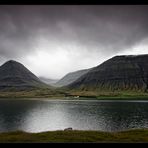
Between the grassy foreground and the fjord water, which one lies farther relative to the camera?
the fjord water

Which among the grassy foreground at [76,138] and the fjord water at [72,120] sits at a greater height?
the grassy foreground at [76,138]

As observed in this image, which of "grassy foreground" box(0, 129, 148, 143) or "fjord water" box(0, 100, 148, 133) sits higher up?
"grassy foreground" box(0, 129, 148, 143)

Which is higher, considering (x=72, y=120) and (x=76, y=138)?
(x=76, y=138)

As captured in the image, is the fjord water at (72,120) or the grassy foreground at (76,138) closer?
the grassy foreground at (76,138)

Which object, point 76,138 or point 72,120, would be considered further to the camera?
point 72,120
